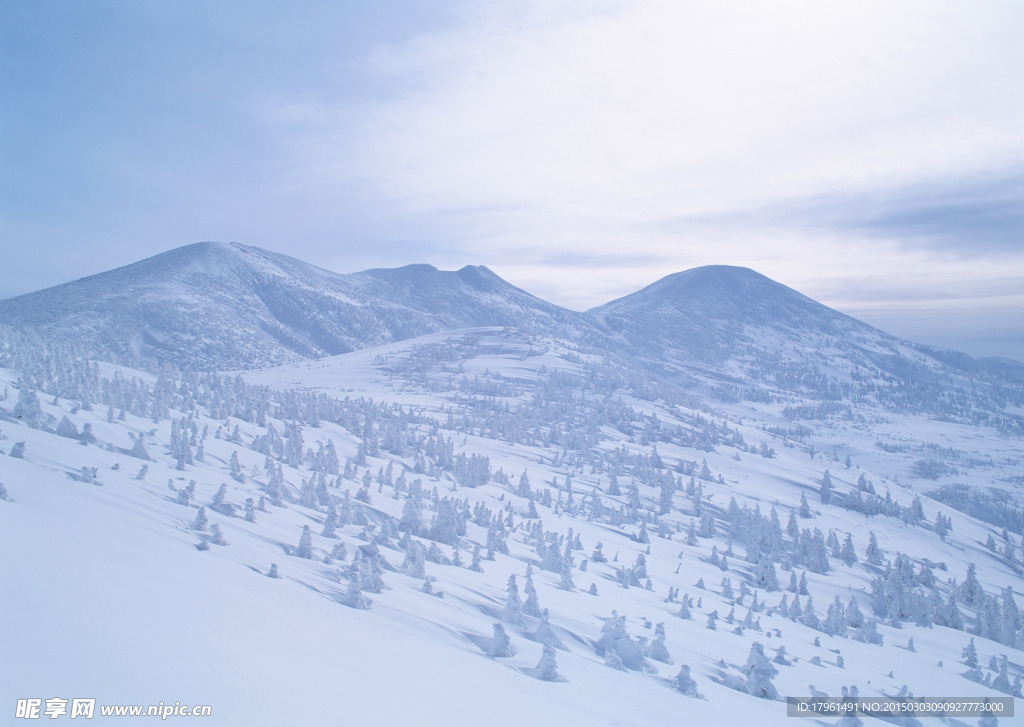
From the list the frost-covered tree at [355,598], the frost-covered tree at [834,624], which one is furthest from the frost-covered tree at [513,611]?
the frost-covered tree at [834,624]

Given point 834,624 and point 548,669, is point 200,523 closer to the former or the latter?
point 548,669

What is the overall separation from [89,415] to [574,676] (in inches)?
1646

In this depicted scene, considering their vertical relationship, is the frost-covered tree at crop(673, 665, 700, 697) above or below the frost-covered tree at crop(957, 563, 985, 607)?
above

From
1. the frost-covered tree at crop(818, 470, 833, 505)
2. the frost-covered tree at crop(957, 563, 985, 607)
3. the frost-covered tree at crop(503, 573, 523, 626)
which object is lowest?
the frost-covered tree at crop(957, 563, 985, 607)

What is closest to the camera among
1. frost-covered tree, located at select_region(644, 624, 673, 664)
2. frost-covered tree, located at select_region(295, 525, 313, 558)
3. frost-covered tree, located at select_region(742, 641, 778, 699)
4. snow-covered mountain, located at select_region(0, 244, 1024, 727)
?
snow-covered mountain, located at select_region(0, 244, 1024, 727)

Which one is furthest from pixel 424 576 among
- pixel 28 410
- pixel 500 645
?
pixel 28 410

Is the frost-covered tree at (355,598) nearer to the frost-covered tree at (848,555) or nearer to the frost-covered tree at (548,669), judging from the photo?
the frost-covered tree at (548,669)

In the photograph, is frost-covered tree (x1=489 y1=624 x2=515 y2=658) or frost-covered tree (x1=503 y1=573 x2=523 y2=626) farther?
frost-covered tree (x1=503 y1=573 x2=523 y2=626)

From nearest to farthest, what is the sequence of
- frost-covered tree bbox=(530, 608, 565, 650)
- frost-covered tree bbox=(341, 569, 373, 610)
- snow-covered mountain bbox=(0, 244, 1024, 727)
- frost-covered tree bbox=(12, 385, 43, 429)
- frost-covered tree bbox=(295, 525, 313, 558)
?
snow-covered mountain bbox=(0, 244, 1024, 727) < frost-covered tree bbox=(341, 569, 373, 610) < frost-covered tree bbox=(530, 608, 565, 650) < frost-covered tree bbox=(295, 525, 313, 558) < frost-covered tree bbox=(12, 385, 43, 429)

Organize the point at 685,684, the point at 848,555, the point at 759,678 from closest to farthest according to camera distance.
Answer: the point at 685,684 < the point at 759,678 < the point at 848,555

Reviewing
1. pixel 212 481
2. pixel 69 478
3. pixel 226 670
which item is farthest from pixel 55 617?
pixel 212 481

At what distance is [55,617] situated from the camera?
34.6 ft

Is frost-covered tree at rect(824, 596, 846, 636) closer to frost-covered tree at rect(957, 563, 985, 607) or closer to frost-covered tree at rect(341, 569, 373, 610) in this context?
frost-covered tree at rect(957, 563, 985, 607)

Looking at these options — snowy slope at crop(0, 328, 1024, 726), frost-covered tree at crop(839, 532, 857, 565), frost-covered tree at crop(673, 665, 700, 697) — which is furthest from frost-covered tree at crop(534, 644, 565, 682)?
frost-covered tree at crop(839, 532, 857, 565)
